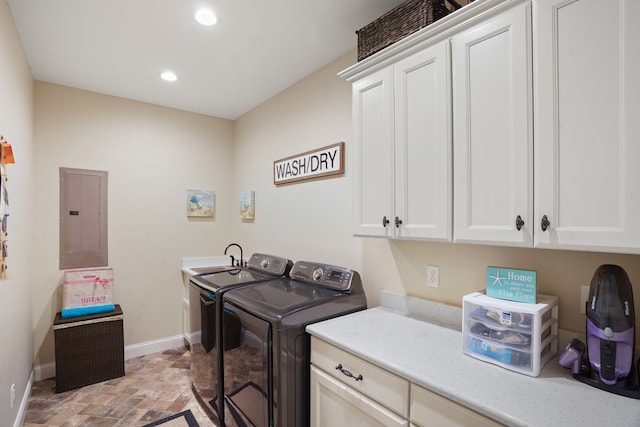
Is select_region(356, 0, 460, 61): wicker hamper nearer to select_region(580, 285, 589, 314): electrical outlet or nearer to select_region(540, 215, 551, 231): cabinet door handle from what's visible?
select_region(540, 215, 551, 231): cabinet door handle

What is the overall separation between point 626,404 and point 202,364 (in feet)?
7.89

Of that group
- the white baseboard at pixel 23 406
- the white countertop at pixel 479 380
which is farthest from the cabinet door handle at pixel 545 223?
the white baseboard at pixel 23 406

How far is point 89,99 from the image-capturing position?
3.08 meters

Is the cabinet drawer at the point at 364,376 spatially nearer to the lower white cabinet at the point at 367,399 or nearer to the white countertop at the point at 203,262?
the lower white cabinet at the point at 367,399

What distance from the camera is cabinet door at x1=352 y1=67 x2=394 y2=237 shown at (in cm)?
166

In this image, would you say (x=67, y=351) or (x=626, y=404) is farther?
(x=67, y=351)

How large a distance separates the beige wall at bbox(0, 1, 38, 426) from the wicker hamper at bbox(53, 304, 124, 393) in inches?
8.5

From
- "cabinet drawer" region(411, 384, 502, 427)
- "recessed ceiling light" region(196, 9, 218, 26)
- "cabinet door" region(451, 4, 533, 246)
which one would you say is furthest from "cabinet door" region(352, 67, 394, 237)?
"recessed ceiling light" region(196, 9, 218, 26)

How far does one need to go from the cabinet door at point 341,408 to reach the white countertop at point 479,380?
0.19m

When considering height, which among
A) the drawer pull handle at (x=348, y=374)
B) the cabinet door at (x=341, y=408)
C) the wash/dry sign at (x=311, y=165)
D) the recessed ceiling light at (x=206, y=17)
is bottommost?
the cabinet door at (x=341, y=408)

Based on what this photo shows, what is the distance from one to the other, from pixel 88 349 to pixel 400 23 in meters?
3.43

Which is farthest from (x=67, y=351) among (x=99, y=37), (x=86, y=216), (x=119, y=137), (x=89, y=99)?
(x=99, y=37)

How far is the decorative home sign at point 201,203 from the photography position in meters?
3.64

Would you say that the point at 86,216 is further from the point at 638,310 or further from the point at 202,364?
the point at 638,310
